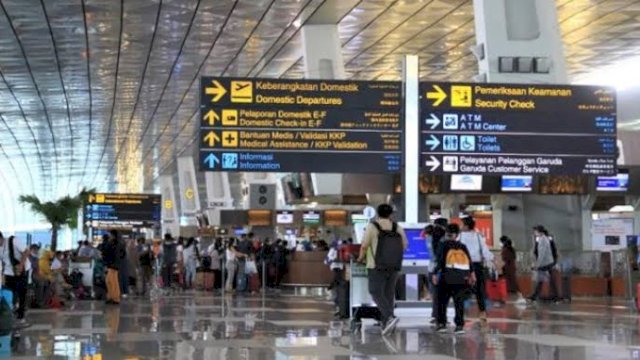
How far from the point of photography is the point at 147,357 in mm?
8648

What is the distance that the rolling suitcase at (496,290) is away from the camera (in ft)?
62.0

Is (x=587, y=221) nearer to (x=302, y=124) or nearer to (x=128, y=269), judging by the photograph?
(x=128, y=269)

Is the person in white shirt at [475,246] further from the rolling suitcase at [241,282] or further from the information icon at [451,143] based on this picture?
the rolling suitcase at [241,282]

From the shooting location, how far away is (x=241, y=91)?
552 inches

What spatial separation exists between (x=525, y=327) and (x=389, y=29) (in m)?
16.8

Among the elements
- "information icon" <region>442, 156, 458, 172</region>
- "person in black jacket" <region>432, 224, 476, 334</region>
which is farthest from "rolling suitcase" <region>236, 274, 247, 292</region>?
"person in black jacket" <region>432, 224, 476, 334</region>

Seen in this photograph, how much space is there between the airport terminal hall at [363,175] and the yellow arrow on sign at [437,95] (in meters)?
0.04

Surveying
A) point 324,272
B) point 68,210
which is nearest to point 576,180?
point 324,272

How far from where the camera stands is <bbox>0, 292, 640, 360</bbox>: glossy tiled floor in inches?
359

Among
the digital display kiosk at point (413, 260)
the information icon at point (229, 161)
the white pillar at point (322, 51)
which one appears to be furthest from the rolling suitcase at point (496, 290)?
the white pillar at point (322, 51)

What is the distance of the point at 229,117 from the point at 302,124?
3.84 feet

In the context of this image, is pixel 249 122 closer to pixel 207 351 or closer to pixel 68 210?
pixel 207 351

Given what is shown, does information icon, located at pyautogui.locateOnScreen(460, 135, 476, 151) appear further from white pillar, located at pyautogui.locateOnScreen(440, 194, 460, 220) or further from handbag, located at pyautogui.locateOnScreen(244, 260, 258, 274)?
handbag, located at pyautogui.locateOnScreen(244, 260, 258, 274)

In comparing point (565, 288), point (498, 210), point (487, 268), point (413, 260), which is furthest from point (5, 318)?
point (498, 210)
